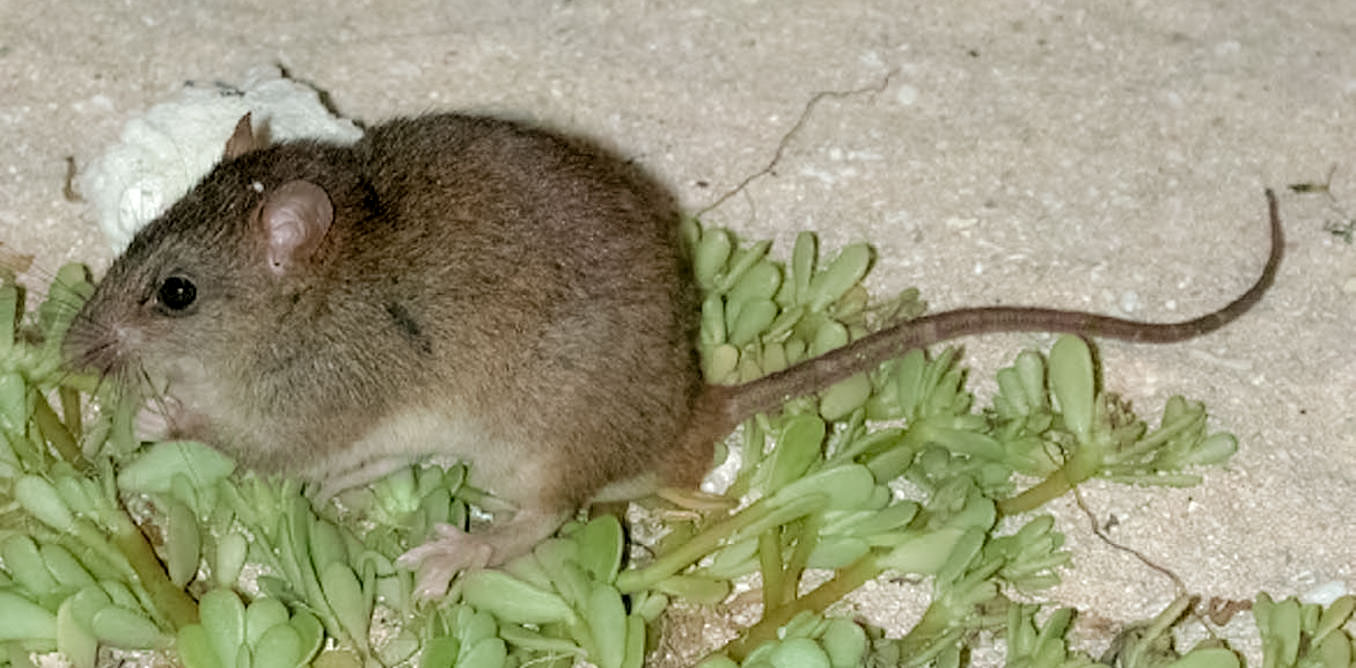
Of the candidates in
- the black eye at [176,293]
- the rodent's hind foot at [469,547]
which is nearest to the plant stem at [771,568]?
the rodent's hind foot at [469,547]

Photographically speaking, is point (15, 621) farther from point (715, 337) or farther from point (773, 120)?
point (773, 120)

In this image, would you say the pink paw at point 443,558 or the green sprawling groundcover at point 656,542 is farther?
the pink paw at point 443,558

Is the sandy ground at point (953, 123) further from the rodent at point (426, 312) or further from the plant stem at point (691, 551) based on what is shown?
the rodent at point (426, 312)

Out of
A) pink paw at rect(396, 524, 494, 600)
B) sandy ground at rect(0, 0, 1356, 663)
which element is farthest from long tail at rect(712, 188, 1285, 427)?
pink paw at rect(396, 524, 494, 600)

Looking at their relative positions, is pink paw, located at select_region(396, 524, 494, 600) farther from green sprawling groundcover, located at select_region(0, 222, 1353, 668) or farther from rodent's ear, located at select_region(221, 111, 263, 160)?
rodent's ear, located at select_region(221, 111, 263, 160)

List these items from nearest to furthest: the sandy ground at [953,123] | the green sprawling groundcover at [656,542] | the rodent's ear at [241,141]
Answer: the green sprawling groundcover at [656,542]
the rodent's ear at [241,141]
the sandy ground at [953,123]

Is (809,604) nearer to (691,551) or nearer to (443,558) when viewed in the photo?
(691,551)

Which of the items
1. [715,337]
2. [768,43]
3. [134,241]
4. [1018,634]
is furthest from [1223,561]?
[134,241]
